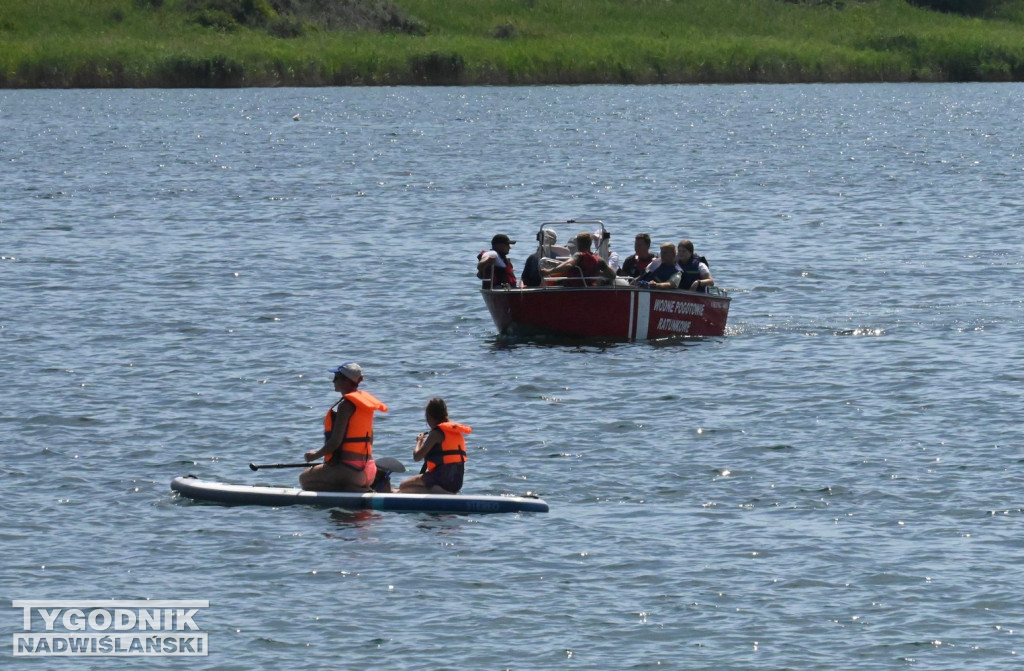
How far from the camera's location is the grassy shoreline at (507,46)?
90938mm

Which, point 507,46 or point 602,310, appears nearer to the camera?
point 602,310

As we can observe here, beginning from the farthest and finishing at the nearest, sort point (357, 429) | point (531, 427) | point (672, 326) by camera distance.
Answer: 1. point (672, 326)
2. point (531, 427)
3. point (357, 429)

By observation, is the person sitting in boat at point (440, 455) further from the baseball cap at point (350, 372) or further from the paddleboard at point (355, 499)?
the baseball cap at point (350, 372)

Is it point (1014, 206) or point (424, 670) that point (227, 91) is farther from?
point (424, 670)

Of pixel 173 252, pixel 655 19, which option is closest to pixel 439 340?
pixel 173 252

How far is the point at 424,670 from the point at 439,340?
15365 millimetres

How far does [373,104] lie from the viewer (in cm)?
9369

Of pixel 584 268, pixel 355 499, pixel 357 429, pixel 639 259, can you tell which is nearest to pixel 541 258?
pixel 584 268

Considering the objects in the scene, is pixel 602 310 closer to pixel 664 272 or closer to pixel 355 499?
pixel 664 272

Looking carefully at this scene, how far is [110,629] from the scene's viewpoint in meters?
15.1

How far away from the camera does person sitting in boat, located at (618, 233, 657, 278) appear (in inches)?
1113

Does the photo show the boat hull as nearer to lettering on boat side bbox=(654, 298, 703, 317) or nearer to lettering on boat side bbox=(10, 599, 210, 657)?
lettering on boat side bbox=(654, 298, 703, 317)

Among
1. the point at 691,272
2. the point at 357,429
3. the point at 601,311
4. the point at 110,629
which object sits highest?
the point at 691,272

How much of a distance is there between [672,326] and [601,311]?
127 centimetres
